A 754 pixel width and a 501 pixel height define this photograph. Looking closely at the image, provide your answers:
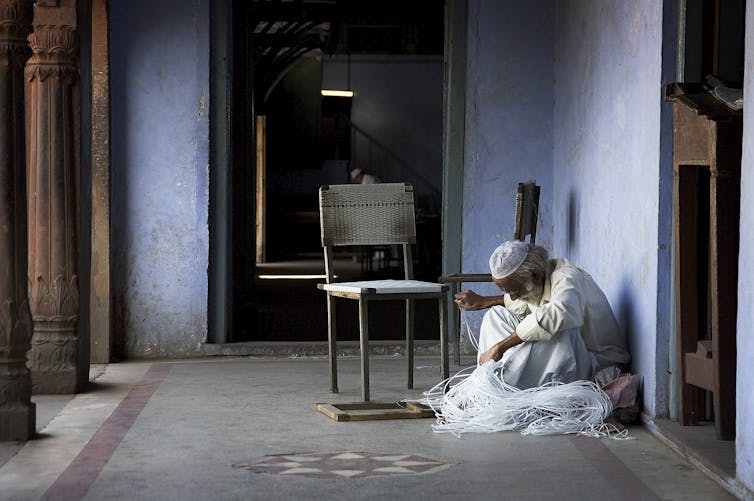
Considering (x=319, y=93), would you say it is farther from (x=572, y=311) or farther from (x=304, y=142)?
(x=572, y=311)

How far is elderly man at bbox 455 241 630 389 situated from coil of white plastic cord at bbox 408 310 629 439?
0.13m

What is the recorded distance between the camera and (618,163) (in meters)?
6.91

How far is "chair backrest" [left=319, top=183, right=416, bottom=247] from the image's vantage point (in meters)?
7.15

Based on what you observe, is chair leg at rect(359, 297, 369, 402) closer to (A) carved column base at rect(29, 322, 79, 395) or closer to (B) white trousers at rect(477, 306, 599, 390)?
(B) white trousers at rect(477, 306, 599, 390)

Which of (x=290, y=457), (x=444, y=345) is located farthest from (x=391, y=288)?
(x=290, y=457)

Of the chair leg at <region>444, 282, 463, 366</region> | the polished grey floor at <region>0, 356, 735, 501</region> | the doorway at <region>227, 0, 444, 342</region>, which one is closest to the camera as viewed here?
the polished grey floor at <region>0, 356, 735, 501</region>

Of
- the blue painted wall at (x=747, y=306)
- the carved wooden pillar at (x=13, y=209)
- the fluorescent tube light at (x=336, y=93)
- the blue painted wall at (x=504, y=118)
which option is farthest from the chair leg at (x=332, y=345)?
the fluorescent tube light at (x=336, y=93)

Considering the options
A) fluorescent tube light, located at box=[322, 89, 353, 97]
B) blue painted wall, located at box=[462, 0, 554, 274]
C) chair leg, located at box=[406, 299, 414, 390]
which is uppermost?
fluorescent tube light, located at box=[322, 89, 353, 97]

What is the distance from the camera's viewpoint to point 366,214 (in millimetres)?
7203

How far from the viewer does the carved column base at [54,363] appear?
7148mm

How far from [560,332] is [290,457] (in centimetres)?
165

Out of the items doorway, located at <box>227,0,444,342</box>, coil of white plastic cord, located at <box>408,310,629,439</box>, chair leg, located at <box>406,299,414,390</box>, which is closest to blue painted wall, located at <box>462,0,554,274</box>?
chair leg, located at <box>406,299,414,390</box>

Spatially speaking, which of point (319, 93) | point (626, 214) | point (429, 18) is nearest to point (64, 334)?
point (626, 214)

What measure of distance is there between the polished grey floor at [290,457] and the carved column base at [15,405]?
96 millimetres
